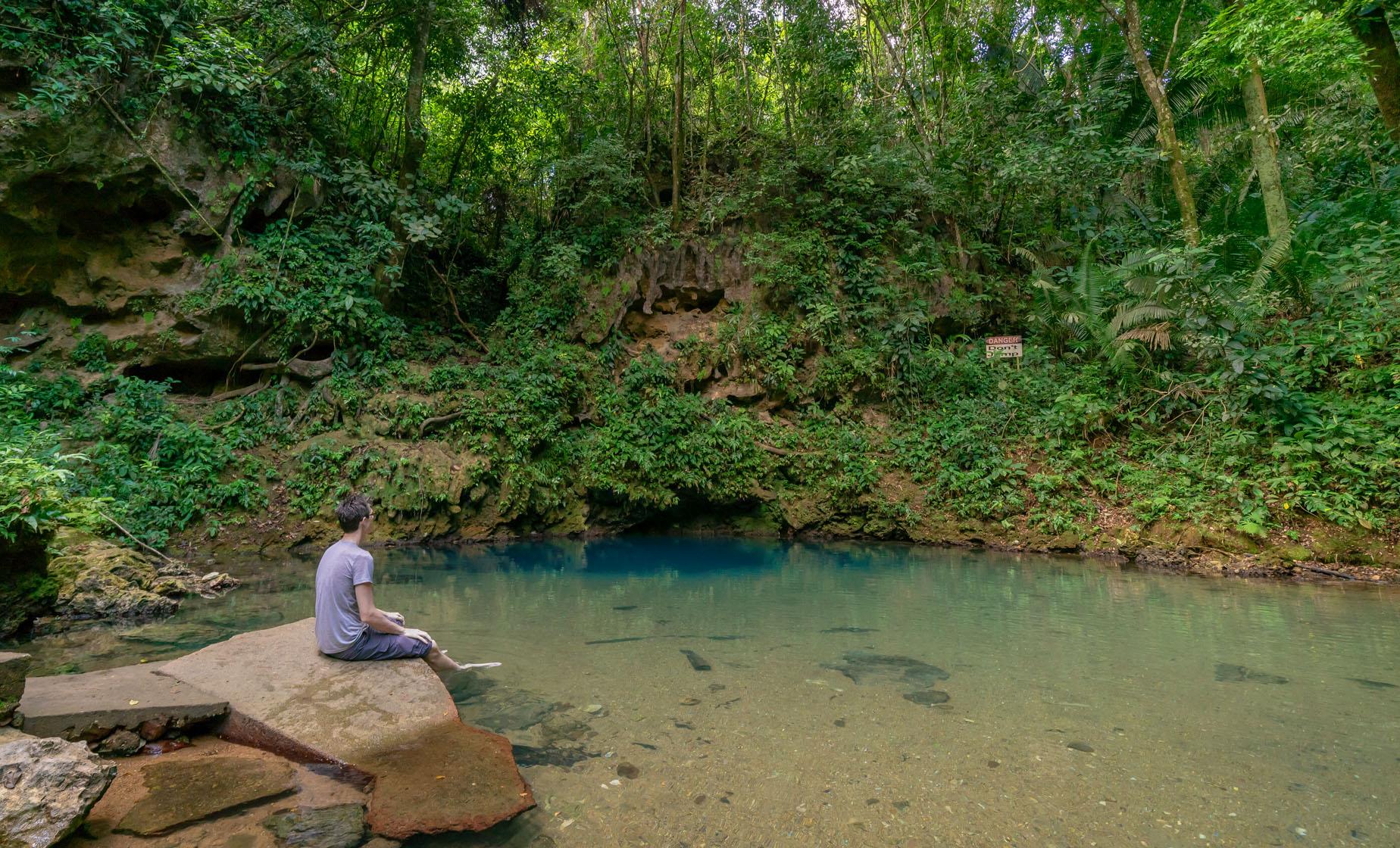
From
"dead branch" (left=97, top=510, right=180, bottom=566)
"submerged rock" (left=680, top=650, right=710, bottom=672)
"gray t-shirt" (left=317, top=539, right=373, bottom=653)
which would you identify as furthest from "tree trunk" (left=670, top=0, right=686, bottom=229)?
"gray t-shirt" (left=317, top=539, right=373, bottom=653)

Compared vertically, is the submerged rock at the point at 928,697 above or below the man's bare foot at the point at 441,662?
below

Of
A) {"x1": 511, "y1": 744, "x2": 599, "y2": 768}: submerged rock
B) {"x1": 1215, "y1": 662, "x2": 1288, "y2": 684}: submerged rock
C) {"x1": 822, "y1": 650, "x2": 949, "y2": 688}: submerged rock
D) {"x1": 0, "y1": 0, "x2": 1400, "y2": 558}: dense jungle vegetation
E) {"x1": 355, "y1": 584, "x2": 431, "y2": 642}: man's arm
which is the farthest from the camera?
{"x1": 0, "y1": 0, "x2": 1400, "y2": 558}: dense jungle vegetation

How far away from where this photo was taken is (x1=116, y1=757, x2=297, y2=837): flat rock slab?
2.44 m

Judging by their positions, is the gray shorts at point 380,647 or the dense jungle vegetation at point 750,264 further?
the dense jungle vegetation at point 750,264

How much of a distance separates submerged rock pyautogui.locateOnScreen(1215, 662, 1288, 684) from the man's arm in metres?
5.24

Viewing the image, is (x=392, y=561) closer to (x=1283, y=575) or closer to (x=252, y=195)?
(x=252, y=195)

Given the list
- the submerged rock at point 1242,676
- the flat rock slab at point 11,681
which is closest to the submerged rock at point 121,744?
the flat rock slab at point 11,681

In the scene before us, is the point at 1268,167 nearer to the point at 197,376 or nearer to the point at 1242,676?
the point at 1242,676

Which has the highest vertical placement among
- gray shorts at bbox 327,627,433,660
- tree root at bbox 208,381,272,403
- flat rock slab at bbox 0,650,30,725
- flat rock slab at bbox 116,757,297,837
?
tree root at bbox 208,381,272,403

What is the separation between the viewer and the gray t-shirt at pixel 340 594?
3.71 m

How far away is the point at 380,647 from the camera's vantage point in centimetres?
386

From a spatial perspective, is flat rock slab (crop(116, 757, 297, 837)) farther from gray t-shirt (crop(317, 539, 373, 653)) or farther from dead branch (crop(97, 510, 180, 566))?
dead branch (crop(97, 510, 180, 566))

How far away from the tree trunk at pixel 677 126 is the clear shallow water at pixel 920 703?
380 inches

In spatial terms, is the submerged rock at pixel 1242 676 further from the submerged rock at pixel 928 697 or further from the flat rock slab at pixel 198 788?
the flat rock slab at pixel 198 788
